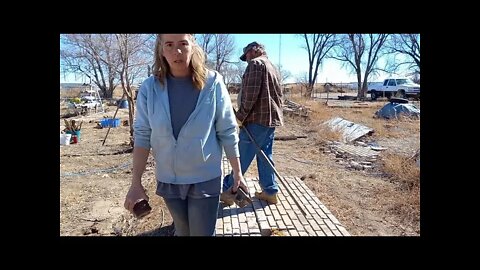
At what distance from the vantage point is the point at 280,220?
10.3ft

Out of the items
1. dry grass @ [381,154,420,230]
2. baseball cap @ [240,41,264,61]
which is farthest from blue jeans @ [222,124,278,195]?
dry grass @ [381,154,420,230]

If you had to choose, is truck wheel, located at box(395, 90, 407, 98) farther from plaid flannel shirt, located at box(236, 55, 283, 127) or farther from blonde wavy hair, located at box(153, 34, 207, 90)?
blonde wavy hair, located at box(153, 34, 207, 90)

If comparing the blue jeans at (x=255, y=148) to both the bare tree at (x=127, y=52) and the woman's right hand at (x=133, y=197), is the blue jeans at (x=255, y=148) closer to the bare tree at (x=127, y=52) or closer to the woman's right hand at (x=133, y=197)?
the woman's right hand at (x=133, y=197)

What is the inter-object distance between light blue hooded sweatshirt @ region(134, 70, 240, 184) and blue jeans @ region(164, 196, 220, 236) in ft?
0.41

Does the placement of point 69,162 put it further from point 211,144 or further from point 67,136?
point 211,144

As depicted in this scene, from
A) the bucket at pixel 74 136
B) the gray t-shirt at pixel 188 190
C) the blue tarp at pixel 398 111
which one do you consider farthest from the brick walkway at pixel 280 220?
the blue tarp at pixel 398 111

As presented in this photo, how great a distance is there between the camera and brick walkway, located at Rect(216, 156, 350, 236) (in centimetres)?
294

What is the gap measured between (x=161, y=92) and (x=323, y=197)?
139 inches

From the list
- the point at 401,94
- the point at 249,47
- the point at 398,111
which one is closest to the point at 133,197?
the point at 249,47

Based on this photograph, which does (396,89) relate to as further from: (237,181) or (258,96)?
(237,181)

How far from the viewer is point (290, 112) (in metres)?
16.5

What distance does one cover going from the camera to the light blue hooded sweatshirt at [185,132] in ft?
5.28

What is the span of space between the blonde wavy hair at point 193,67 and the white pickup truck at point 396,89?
23477mm
